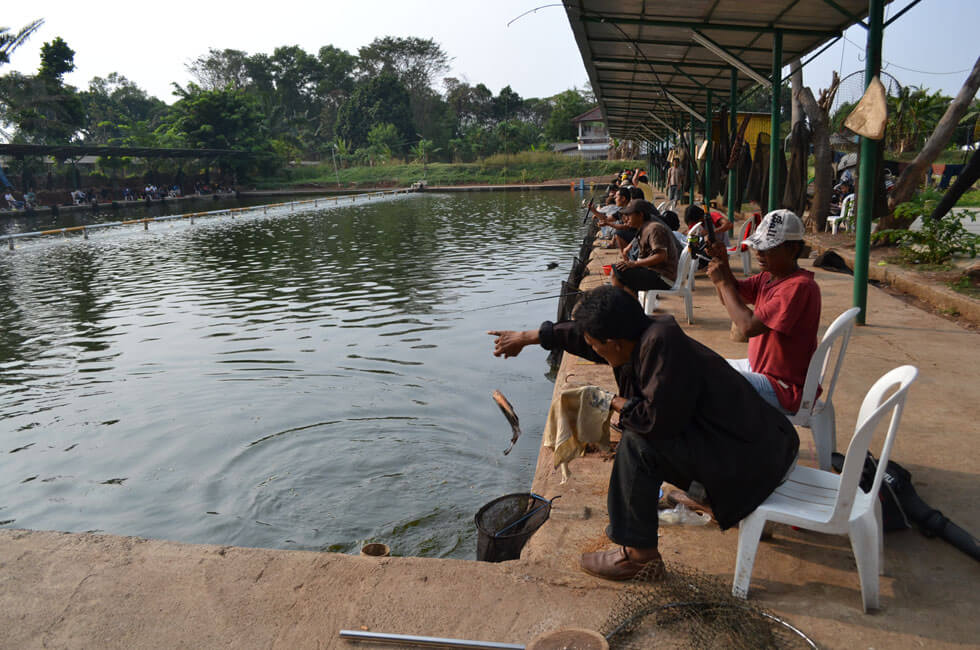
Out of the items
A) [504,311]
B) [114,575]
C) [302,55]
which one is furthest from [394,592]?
[302,55]

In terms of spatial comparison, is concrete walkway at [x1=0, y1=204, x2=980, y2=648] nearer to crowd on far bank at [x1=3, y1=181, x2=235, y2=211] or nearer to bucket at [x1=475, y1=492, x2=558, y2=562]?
bucket at [x1=475, y1=492, x2=558, y2=562]

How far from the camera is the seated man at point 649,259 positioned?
280 inches

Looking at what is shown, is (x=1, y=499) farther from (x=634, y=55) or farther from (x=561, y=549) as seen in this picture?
(x=634, y=55)

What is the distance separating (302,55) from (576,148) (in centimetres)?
3230

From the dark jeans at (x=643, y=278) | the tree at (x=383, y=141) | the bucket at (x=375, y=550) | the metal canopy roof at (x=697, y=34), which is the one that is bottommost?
the bucket at (x=375, y=550)

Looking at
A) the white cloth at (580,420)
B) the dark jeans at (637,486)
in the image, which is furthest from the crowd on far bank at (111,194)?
the dark jeans at (637,486)

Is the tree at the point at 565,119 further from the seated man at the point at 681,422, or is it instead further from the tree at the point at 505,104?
the seated man at the point at 681,422

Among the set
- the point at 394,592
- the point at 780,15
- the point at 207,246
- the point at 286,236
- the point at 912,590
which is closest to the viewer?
the point at 912,590

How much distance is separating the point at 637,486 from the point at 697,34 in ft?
26.2

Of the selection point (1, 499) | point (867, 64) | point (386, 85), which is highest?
point (386, 85)

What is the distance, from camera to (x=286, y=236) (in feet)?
79.0

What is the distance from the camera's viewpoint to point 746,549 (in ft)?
8.32

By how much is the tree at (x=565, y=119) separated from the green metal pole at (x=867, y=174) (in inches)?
2525

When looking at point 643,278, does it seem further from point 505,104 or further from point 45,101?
point 505,104
